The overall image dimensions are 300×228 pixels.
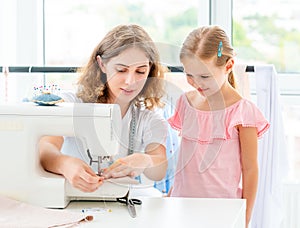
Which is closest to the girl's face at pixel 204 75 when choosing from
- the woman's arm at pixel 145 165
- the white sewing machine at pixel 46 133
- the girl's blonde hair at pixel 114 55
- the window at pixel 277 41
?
the girl's blonde hair at pixel 114 55

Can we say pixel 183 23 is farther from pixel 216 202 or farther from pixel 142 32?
pixel 216 202

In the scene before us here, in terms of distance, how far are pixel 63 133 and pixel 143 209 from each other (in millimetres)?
266

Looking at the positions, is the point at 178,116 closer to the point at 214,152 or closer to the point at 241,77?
the point at 214,152

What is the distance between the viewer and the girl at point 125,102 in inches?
60.7

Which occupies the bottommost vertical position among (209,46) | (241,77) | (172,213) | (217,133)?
(172,213)

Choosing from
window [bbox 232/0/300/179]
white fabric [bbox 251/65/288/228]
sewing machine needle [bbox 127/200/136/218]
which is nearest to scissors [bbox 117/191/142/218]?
sewing machine needle [bbox 127/200/136/218]

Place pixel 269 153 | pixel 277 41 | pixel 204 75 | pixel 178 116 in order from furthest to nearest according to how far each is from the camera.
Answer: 1. pixel 277 41
2. pixel 269 153
3. pixel 178 116
4. pixel 204 75

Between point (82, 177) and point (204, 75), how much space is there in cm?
47

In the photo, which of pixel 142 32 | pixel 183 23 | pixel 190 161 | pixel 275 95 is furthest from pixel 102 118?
pixel 183 23

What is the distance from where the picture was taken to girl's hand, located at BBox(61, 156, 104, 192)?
1.50 m

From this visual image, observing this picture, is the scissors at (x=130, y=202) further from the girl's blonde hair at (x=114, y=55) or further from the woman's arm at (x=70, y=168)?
the girl's blonde hair at (x=114, y=55)

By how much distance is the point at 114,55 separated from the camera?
1629 mm

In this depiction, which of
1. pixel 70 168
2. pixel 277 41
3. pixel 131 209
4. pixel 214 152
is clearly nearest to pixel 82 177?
pixel 70 168

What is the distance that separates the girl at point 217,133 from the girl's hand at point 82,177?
0.41 metres
